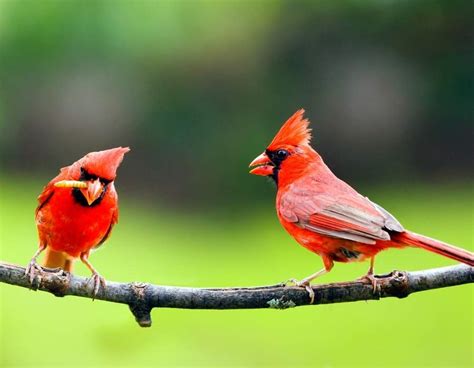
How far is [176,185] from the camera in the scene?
7.25 m

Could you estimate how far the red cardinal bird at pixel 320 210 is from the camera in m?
3.15

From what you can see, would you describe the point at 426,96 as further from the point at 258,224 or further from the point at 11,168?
the point at 11,168

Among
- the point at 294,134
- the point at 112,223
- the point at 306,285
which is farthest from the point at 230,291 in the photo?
the point at 112,223

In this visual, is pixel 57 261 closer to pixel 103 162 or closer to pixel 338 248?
pixel 103 162

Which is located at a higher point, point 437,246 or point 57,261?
point 437,246

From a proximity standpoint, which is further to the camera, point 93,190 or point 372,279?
point 93,190

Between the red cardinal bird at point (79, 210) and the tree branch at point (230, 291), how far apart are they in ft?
0.42

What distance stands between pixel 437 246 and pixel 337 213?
49 centimetres

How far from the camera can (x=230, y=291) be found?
288cm

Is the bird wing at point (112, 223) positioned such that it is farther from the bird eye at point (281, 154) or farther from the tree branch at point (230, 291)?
the bird eye at point (281, 154)

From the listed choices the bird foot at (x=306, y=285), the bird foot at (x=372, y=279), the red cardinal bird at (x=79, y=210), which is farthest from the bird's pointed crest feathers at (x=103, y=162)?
the bird foot at (x=372, y=279)

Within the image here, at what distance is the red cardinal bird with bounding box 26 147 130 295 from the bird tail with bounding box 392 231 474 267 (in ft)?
Answer: 3.09

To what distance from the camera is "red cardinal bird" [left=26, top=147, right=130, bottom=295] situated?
3131 mm

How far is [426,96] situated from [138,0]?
92.8 inches
